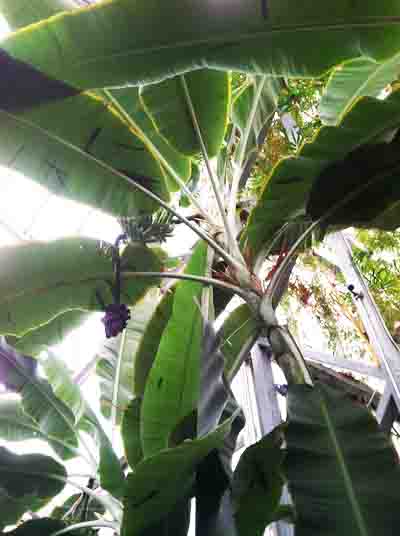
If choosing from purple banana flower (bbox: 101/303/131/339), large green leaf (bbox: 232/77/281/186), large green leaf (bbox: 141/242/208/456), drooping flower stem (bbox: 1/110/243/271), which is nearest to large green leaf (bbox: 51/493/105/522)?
large green leaf (bbox: 141/242/208/456)

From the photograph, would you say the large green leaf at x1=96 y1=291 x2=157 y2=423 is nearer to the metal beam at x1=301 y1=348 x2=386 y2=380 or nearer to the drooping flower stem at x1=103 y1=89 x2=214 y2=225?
the drooping flower stem at x1=103 y1=89 x2=214 y2=225

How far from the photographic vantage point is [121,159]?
3.65 feet

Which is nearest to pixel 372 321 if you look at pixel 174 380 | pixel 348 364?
pixel 348 364

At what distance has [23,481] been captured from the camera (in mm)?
1167

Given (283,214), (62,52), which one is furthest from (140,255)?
(62,52)

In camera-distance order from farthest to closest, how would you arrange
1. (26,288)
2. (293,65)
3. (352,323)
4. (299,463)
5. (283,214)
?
(352,323)
(26,288)
(283,214)
(293,65)
(299,463)

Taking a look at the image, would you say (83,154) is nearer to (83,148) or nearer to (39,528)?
(83,148)

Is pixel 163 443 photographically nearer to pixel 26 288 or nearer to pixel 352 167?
pixel 26 288

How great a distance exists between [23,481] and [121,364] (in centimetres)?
53

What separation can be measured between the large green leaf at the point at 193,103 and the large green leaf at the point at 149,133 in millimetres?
79

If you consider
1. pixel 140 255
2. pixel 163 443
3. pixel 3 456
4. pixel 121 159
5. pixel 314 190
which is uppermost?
pixel 121 159

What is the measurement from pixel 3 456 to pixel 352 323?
1896 mm

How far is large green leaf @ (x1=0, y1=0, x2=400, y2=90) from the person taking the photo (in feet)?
2.41

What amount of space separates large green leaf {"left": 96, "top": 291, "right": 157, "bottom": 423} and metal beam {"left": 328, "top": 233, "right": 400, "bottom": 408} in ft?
3.24
